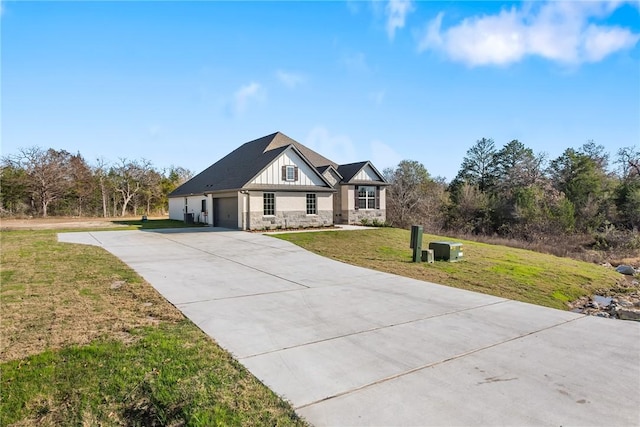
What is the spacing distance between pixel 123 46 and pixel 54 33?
6.81 feet

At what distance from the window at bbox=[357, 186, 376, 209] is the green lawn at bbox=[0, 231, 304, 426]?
2109 cm

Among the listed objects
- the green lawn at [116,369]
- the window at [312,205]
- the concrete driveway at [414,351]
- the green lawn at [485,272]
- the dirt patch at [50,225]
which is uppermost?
the window at [312,205]

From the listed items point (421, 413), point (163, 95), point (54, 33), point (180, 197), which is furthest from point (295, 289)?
point (180, 197)

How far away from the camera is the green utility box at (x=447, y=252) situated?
12930 mm

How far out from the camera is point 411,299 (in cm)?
736

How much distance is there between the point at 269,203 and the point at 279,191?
0.96m

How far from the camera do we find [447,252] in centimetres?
1296

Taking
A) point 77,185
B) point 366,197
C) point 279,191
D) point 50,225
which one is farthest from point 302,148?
point 77,185

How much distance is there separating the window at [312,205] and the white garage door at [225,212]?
179 inches

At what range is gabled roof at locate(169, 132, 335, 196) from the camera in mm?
22141

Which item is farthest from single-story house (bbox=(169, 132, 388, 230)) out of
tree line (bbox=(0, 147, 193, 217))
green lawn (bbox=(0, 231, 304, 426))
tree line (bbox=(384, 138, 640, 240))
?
tree line (bbox=(0, 147, 193, 217))

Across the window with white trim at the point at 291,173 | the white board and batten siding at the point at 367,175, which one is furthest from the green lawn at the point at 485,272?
the white board and batten siding at the point at 367,175

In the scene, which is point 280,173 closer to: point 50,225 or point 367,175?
point 367,175

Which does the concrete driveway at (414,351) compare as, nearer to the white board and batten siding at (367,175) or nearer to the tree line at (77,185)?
the white board and batten siding at (367,175)
